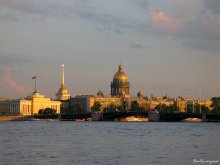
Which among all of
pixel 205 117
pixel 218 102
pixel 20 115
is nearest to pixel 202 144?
pixel 205 117

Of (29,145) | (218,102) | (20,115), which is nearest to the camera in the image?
(29,145)

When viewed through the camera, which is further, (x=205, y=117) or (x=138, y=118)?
(x=138, y=118)

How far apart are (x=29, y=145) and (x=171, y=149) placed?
10.1 meters

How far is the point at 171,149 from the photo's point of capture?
46438mm

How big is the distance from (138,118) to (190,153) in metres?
127

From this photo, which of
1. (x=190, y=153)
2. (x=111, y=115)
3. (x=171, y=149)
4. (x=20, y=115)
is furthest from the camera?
(x=20, y=115)

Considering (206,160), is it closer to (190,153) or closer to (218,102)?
(190,153)

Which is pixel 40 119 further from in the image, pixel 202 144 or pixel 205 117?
pixel 202 144

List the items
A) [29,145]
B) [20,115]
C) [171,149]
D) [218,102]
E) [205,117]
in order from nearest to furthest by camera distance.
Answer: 1. [171,149]
2. [29,145]
3. [205,117]
4. [218,102]
5. [20,115]

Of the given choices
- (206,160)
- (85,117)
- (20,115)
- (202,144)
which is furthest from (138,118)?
(206,160)

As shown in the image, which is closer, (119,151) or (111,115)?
(119,151)

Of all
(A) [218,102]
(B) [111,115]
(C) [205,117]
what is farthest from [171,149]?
(A) [218,102]

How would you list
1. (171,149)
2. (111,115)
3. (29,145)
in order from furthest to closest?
1. (111,115)
2. (29,145)
3. (171,149)

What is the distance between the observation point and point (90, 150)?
4538 centimetres
